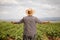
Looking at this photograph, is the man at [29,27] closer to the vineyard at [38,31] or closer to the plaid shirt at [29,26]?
the plaid shirt at [29,26]

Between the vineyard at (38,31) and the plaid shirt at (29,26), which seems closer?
the plaid shirt at (29,26)

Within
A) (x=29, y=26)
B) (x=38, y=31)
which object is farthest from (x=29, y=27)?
(x=38, y=31)

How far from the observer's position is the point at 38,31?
15.0 ft

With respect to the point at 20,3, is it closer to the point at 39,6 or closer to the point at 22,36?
the point at 39,6

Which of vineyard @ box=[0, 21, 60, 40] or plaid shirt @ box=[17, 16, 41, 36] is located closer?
plaid shirt @ box=[17, 16, 41, 36]

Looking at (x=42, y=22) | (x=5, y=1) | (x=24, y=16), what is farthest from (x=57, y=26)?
(x=5, y=1)

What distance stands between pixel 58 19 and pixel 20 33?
820mm

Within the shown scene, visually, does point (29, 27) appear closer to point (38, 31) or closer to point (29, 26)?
point (29, 26)

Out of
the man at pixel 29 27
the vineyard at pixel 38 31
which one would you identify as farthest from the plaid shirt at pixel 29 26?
the vineyard at pixel 38 31

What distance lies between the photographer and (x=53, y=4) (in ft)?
15.4

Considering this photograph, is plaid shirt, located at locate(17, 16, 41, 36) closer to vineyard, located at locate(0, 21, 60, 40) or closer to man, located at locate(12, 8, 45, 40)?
man, located at locate(12, 8, 45, 40)

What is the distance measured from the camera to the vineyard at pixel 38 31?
460 centimetres

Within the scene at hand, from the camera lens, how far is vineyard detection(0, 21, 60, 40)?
460 centimetres

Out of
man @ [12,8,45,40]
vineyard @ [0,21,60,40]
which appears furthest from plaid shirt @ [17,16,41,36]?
vineyard @ [0,21,60,40]
